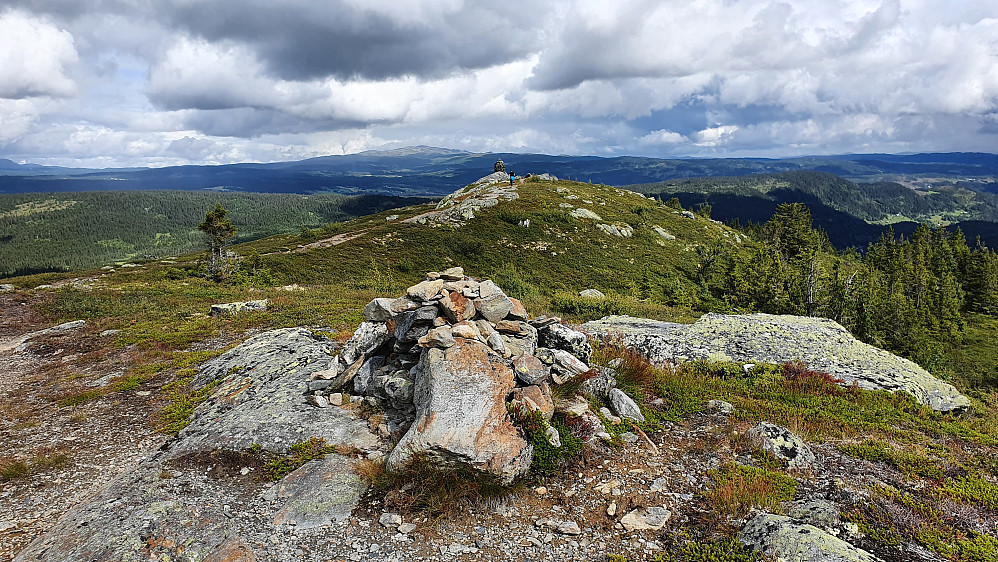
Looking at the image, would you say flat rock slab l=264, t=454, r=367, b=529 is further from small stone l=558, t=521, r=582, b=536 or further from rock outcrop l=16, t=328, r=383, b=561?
small stone l=558, t=521, r=582, b=536

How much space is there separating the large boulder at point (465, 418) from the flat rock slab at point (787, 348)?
9.63m

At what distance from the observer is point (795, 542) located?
6.82m

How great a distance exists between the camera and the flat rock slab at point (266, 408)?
1043 centimetres

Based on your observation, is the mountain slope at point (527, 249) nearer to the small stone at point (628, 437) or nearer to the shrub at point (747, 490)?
the small stone at point (628, 437)

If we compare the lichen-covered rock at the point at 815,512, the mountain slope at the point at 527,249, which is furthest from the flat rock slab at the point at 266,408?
the mountain slope at the point at 527,249

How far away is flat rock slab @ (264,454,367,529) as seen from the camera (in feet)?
26.4

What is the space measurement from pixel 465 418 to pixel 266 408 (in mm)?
6226

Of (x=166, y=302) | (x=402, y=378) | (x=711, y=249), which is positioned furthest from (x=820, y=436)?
(x=711, y=249)

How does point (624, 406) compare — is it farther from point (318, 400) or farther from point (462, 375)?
point (318, 400)

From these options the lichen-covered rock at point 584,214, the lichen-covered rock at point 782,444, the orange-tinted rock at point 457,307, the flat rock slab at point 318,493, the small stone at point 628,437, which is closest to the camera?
the flat rock slab at point 318,493

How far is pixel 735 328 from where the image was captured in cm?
1997

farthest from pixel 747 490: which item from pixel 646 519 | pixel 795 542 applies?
pixel 646 519

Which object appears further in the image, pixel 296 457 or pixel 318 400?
pixel 318 400

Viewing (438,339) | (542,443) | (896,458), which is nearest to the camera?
(542,443)
